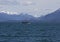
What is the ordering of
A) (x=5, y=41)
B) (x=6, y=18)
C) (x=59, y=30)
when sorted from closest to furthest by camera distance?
(x=5, y=41) → (x=59, y=30) → (x=6, y=18)

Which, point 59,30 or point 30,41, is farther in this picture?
point 59,30

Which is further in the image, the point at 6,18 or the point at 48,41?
the point at 6,18

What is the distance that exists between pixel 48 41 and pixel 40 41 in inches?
22.0

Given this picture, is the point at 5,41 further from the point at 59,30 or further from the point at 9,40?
the point at 59,30

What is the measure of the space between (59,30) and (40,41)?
8323mm

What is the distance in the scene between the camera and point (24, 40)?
21.3 metres

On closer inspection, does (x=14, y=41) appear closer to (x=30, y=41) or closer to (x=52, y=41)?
(x=30, y=41)

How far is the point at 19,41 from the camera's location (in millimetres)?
21484

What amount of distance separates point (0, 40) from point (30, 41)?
2.00 meters

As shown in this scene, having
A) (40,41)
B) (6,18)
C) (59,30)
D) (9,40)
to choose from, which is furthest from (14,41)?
(6,18)

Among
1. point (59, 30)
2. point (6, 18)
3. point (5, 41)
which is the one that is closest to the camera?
point (5, 41)

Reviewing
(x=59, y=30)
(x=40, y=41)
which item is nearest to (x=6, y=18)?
(x=59, y=30)

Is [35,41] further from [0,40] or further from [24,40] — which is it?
[0,40]

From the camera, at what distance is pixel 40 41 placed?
2180cm
